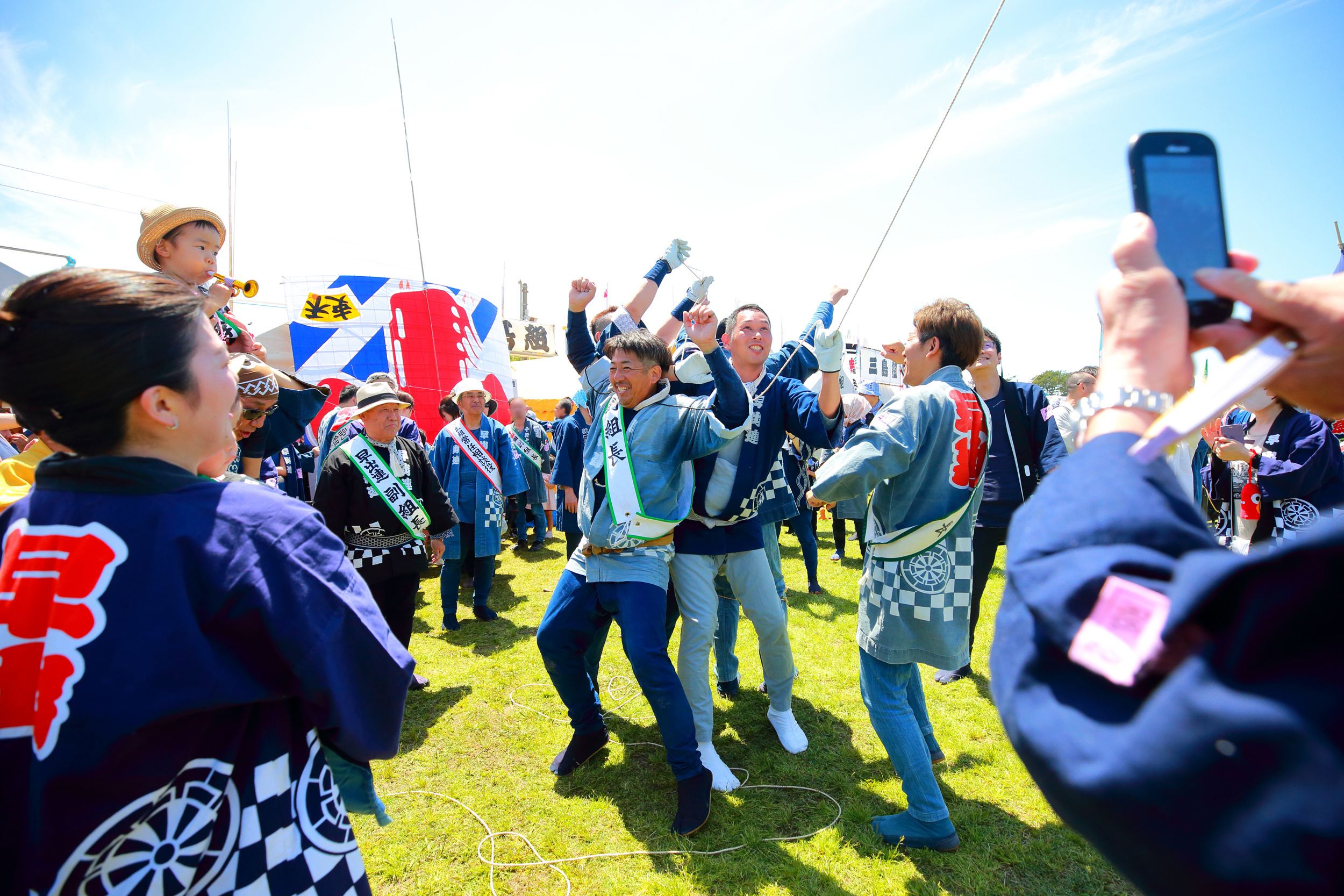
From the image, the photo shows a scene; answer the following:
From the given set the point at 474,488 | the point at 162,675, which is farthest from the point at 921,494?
the point at 474,488

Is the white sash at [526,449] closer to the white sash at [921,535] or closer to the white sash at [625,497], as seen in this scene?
the white sash at [625,497]

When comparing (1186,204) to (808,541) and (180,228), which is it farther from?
(808,541)

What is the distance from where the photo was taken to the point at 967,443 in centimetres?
271

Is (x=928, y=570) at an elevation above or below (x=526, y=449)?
above

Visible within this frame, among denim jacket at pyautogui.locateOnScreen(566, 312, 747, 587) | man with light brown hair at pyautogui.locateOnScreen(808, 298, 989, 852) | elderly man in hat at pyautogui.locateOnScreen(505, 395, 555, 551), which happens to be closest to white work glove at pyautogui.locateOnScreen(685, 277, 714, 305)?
denim jacket at pyautogui.locateOnScreen(566, 312, 747, 587)

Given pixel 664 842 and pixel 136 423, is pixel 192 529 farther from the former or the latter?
pixel 664 842

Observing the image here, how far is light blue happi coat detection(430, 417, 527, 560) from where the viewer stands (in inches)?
243

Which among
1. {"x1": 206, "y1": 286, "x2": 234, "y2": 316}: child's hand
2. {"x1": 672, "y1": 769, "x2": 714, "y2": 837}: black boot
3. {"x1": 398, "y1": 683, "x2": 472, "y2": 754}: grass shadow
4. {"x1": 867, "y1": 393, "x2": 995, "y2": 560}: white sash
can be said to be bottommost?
{"x1": 398, "y1": 683, "x2": 472, "y2": 754}: grass shadow

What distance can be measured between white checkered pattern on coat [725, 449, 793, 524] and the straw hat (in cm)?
280

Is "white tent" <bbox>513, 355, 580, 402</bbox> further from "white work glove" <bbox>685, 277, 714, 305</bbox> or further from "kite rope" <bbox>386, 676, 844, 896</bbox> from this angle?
"kite rope" <bbox>386, 676, 844, 896</bbox>

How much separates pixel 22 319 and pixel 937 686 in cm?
477

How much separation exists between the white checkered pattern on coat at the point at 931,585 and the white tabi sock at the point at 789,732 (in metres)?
1.29

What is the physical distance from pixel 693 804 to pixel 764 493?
178 centimetres

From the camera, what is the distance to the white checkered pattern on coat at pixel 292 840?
1121 mm
